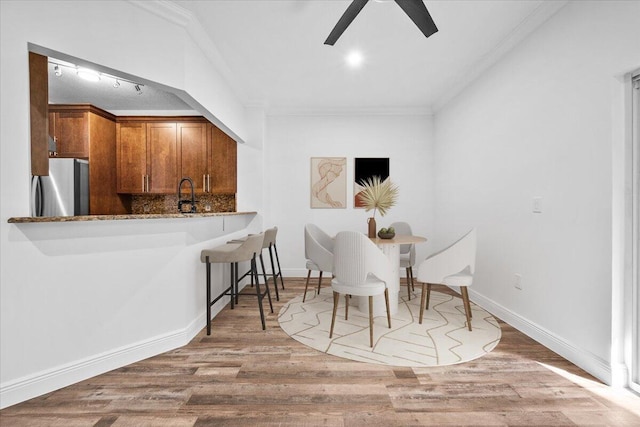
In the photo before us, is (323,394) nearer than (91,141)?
Yes

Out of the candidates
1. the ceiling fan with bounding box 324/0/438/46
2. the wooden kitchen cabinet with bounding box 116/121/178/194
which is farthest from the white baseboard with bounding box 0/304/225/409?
the wooden kitchen cabinet with bounding box 116/121/178/194

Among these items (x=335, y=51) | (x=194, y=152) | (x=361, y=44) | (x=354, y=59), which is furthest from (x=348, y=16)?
(x=194, y=152)

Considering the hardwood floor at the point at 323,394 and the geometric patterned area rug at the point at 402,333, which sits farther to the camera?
the geometric patterned area rug at the point at 402,333

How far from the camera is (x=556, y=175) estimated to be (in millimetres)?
2334

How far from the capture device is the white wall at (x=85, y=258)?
1.74 metres

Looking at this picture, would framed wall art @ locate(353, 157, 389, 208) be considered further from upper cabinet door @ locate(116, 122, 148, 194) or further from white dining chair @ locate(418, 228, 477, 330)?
upper cabinet door @ locate(116, 122, 148, 194)

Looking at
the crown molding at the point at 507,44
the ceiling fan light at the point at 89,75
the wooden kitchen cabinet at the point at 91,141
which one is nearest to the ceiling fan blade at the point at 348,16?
the crown molding at the point at 507,44

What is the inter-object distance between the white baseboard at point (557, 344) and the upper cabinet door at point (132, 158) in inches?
194

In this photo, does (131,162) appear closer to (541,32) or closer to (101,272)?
(101,272)

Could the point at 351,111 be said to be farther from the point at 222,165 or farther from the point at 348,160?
the point at 222,165

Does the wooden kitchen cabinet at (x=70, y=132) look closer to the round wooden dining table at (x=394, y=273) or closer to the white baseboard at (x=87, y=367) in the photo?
the white baseboard at (x=87, y=367)

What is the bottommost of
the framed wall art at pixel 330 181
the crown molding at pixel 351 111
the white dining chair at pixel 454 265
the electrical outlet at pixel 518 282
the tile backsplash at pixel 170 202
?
the electrical outlet at pixel 518 282

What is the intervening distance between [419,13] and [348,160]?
2.88 meters

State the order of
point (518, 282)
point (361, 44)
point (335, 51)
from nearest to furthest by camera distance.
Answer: point (518, 282) < point (361, 44) < point (335, 51)
